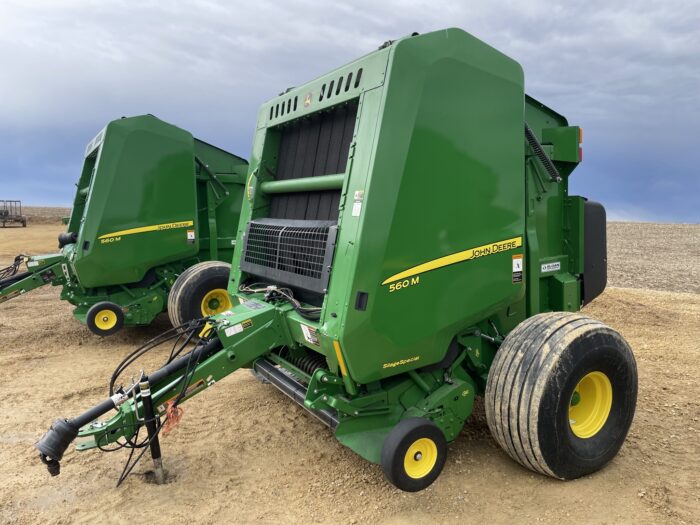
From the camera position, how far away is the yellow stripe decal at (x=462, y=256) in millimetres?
3188

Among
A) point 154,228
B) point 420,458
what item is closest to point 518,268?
point 420,458

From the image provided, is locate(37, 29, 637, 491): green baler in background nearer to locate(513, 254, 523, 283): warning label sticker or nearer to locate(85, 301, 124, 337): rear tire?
locate(513, 254, 523, 283): warning label sticker

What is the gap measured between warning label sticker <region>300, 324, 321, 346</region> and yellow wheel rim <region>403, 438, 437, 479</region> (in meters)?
0.83

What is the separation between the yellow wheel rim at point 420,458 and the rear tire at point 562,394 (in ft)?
1.52

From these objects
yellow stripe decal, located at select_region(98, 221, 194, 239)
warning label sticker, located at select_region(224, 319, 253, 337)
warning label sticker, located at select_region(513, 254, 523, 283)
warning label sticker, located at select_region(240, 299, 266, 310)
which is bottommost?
warning label sticker, located at select_region(224, 319, 253, 337)

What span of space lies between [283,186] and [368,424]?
1906mm

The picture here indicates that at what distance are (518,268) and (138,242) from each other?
5.21 meters

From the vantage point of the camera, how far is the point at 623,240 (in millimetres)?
21594

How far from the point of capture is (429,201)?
326 centimetres

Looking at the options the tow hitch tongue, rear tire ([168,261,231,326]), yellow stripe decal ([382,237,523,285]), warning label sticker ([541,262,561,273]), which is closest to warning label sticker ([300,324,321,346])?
yellow stripe decal ([382,237,523,285])

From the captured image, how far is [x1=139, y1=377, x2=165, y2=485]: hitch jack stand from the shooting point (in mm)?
3230

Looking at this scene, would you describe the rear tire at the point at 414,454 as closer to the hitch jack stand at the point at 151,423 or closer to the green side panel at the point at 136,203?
the hitch jack stand at the point at 151,423

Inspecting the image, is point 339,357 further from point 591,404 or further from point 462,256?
point 591,404

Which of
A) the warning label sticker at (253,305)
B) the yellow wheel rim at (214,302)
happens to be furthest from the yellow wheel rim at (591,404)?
the yellow wheel rim at (214,302)
